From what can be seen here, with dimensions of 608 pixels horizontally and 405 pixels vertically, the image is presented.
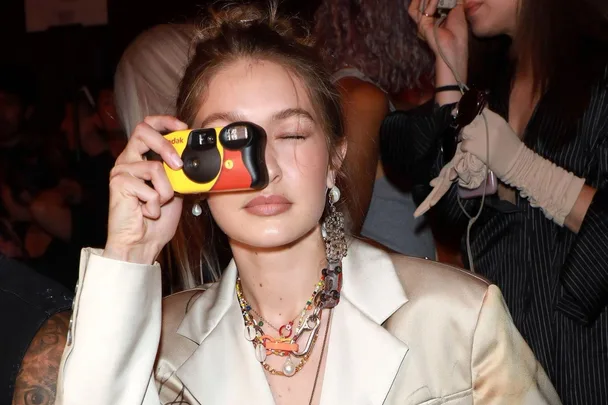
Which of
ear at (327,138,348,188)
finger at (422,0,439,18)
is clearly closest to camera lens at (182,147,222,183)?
ear at (327,138,348,188)

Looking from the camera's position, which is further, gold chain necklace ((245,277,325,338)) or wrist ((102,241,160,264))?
gold chain necklace ((245,277,325,338))

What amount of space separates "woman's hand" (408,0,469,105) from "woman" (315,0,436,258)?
90 millimetres

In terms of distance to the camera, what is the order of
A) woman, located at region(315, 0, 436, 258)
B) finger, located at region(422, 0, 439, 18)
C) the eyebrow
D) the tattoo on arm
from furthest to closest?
finger, located at region(422, 0, 439, 18), woman, located at region(315, 0, 436, 258), the eyebrow, the tattoo on arm

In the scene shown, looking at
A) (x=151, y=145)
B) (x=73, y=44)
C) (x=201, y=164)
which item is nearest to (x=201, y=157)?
(x=201, y=164)

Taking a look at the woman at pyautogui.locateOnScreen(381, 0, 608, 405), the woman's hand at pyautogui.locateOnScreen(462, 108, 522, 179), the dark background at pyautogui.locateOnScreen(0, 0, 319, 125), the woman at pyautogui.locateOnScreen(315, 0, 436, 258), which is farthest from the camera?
the dark background at pyautogui.locateOnScreen(0, 0, 319, 125)

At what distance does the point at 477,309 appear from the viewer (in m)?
1.82

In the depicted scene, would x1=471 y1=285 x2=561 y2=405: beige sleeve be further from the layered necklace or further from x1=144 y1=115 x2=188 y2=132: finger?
x1=144 y1=115 x2=188 y2=132: finger

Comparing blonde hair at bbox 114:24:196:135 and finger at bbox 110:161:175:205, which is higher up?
finger at bbox 110:161:175:205

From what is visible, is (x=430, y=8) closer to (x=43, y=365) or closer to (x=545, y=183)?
(x=545, y=183)

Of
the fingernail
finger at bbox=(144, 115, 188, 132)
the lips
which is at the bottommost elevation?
the lips

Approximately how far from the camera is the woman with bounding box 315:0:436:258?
2562mm

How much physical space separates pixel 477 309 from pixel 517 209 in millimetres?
627

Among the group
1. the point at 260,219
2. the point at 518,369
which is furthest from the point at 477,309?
the point at 260,219

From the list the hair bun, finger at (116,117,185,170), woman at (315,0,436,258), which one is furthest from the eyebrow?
woman at (315,0,436,258)
